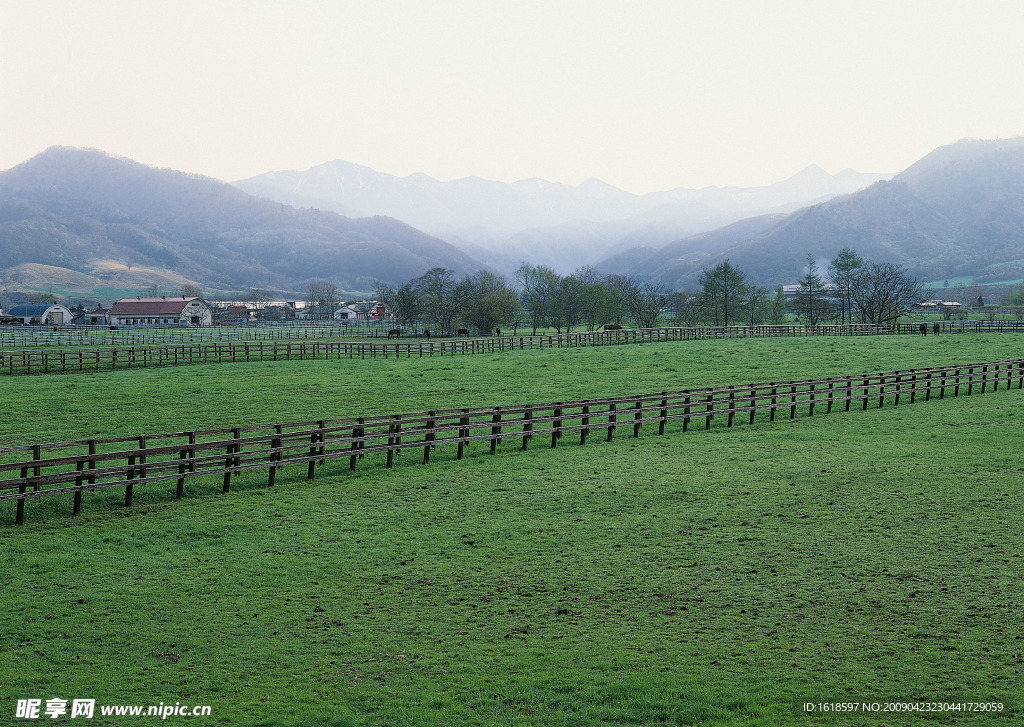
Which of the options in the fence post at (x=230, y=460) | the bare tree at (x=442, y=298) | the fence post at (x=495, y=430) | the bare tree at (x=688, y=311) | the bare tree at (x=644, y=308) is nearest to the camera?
the fence post at (x=230, y=460)

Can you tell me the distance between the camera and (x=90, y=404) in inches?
1243

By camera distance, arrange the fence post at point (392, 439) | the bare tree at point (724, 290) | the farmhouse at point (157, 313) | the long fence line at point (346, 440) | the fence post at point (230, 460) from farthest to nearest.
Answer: the farmhouse at point (157, 313) → the bare tree at point (724, 290) → the fence post at point (392, 439) → the fence post at point (230, 460) → the long fence line at point (346, 440)

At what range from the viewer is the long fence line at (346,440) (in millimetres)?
17500

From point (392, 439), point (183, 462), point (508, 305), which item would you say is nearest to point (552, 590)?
point (183, 462)

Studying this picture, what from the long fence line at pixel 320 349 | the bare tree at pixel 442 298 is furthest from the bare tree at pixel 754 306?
the bare tree at pixel 442 298

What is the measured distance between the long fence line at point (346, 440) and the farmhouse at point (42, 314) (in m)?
156

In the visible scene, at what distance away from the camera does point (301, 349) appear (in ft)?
183

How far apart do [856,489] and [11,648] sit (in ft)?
53.6

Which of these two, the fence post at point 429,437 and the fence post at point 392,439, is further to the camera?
the fence post at point 429,437

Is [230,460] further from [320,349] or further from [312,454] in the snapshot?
[320,349]

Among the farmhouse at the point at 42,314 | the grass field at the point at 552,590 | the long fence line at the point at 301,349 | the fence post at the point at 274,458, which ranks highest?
the farmhouse at the point at 42,314

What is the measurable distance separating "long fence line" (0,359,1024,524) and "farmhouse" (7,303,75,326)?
156m

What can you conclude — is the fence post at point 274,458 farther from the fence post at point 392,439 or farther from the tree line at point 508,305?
the tree line at point 508,305

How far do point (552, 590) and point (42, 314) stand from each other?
180 m
